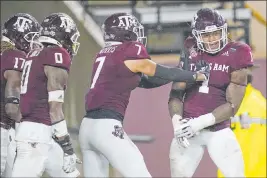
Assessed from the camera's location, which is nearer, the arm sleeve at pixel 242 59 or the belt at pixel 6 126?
the arm sleeve at pixel 242 59

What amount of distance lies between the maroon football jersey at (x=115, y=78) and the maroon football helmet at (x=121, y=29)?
0.36 ft

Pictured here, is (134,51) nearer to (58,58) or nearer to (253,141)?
(58,58)

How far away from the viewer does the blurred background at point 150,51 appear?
6.05 m

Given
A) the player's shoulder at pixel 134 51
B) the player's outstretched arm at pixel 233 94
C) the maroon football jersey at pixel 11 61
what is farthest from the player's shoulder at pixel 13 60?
the player's outstretched arm at pixel 233 94

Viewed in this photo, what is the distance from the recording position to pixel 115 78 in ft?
12.5

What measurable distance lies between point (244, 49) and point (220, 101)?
320mm

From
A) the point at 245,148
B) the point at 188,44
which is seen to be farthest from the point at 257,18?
the point at 188,44

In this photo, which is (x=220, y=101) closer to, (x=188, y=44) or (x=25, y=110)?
(x=188, y=44)

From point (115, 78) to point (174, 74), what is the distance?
326 millimetres

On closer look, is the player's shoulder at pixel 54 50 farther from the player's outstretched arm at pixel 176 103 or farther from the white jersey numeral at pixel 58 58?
the player's outstretched arm at pixel 176 103

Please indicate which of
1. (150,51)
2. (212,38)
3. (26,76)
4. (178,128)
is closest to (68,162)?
(26,76)

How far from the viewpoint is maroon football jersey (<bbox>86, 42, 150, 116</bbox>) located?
380 centimetres

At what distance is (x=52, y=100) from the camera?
3740 millimetres

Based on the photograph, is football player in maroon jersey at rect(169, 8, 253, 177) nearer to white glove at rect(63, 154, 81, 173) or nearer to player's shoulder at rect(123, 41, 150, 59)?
player's shoulder at rect(123, 41, 150, 59)
